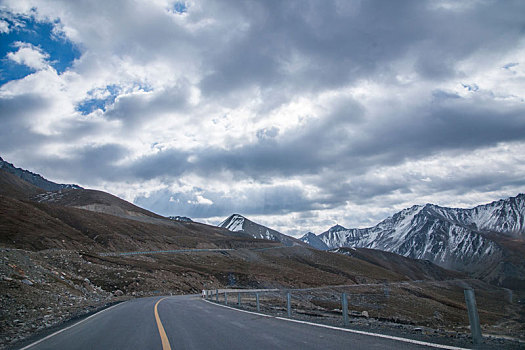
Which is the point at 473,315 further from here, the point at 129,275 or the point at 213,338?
the point at 129,275

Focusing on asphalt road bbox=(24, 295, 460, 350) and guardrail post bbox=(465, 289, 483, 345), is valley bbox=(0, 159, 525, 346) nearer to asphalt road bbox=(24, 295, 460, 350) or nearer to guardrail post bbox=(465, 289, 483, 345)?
guardrail post bbox=(465, 289, 483, 345)

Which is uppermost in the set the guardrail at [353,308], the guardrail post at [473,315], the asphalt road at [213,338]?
the guardrail post at [473,315]

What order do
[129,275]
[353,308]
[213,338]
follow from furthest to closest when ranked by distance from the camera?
[353,308]
[129,275]
[213,338]

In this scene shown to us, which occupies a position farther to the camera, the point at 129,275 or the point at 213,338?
the point at 129,275

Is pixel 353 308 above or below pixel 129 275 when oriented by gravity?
below

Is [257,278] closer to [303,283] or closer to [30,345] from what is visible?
[303,283]

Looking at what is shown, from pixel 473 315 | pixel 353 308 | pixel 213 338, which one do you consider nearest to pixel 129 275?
pixel 353 308

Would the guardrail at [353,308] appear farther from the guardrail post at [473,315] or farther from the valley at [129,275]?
the valley at [129,275]

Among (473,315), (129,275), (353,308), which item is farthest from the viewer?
(353,308)

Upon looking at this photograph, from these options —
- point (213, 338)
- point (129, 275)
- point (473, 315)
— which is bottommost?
point (129, 275)

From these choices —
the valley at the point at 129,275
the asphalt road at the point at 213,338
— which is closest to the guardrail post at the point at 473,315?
the asphalt road at the point at 213,338

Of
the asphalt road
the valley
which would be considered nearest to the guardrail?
the valley

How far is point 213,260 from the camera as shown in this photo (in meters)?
105

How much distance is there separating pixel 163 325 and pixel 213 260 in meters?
95.5
